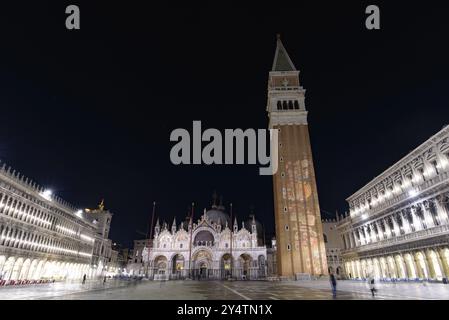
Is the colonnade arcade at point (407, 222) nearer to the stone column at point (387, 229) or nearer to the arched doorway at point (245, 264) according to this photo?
the stone column at point (387, 229)

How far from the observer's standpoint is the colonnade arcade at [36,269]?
3452 cm

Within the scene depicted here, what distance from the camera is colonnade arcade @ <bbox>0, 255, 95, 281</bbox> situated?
113 ft

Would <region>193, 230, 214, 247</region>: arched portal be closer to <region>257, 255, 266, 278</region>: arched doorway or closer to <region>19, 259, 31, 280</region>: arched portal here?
<region>257, 255, 266, 278</region>: arched doorway

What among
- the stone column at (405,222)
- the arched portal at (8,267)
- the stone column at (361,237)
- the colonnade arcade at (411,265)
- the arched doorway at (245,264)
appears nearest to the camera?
the colonnade arcade at (411,265)

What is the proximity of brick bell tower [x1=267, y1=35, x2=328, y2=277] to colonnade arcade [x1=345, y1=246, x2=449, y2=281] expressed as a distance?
748cm

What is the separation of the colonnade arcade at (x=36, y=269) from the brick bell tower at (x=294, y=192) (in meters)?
37.8

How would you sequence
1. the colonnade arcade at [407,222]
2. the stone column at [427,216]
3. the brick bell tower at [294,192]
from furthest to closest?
the brick bell tower at [294,192], the stone column at [427,216], the colonnade arcade at [407,222]

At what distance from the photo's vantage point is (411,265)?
3145cm

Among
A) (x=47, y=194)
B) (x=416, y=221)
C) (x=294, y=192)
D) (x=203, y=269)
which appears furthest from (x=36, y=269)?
(x=416, y=221)

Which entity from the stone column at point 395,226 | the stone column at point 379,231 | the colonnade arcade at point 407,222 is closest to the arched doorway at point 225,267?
the colonnade arcade at point 407,222

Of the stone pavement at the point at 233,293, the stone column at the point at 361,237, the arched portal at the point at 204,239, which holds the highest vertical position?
the arched portal at the point at 204,239

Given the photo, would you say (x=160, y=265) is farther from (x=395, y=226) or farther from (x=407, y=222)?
(x=407, y=222)

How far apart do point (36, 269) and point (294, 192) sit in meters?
43.3
